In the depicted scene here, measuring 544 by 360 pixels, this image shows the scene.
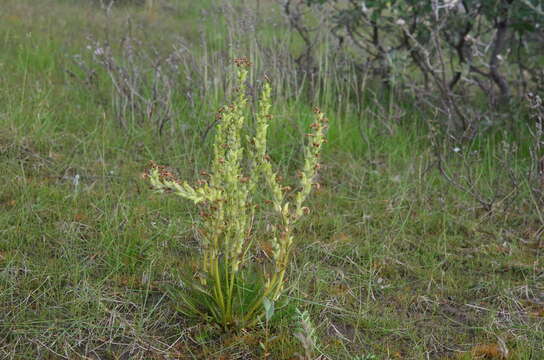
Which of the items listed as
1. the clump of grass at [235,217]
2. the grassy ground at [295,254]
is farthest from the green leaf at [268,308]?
the grassy ground at [295,254]

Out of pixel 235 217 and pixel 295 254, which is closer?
pixel 235 217

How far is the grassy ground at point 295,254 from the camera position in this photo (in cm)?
217

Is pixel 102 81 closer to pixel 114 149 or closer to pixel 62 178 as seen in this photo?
pixel 114 149

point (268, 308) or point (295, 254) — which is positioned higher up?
point (268, 308)

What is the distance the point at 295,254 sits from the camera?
272 cm

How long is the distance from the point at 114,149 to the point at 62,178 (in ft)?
1.51

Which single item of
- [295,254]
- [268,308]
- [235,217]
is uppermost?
[235,217]

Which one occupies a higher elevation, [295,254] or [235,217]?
[235,217]

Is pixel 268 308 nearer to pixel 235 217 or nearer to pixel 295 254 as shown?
pixel 235 217

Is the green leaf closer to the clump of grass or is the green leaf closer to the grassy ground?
the clump of grass

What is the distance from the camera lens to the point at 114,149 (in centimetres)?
360

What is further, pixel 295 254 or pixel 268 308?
pixel 295 254

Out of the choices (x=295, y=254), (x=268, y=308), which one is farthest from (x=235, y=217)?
(x=295, y=254)

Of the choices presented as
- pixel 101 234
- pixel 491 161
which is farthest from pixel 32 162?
pixel 491 161
